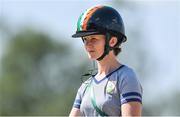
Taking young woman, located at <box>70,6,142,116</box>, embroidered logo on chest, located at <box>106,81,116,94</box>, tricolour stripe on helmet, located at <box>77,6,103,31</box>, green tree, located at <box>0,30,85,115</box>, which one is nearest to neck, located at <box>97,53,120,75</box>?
young woman, located at <box>70,6,142,116</box>

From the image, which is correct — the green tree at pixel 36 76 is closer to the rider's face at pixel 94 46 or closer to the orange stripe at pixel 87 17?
the orange stripe at pixel 87 17

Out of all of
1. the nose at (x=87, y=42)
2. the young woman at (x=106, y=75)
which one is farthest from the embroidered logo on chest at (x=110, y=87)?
the nose at (x=87, y=42)

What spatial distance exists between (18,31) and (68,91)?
471 cm

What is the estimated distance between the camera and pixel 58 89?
43438 millimetres

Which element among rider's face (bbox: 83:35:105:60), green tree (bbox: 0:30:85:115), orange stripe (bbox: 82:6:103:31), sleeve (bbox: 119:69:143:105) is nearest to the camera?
sleeve (bbox: 119:69:143:105)

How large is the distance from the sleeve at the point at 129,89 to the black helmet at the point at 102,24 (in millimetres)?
323

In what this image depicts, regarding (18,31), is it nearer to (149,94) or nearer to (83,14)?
(149,94)

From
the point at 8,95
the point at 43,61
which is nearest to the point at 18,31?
the point at 43,61

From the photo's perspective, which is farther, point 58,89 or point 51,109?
point 58,89

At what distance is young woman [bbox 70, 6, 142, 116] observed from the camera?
7.26 metres

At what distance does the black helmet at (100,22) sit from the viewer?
752 centimetres

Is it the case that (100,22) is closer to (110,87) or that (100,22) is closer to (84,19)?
(84,19)

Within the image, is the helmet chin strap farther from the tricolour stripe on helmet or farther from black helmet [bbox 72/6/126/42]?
the tricolour stripe on helmet

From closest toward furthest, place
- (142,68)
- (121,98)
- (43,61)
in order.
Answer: (121,98) → (142,68) → (43,61)
